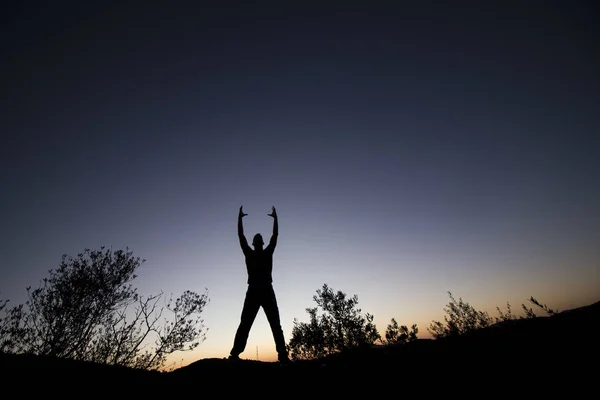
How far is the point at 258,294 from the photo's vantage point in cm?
550

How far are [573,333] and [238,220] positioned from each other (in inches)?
245

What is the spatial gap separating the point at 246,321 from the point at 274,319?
59 cm

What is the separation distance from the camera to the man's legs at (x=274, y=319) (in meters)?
5.25

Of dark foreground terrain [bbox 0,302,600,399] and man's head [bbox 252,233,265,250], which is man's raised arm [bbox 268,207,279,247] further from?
dark foreground terrain [bbox 0,302,600,399]

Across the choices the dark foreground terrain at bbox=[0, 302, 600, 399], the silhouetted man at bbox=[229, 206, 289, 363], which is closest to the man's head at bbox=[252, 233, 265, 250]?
the silhouetted man at bbox=[229, 206, 289, 363]

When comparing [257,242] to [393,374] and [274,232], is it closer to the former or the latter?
[274,232]

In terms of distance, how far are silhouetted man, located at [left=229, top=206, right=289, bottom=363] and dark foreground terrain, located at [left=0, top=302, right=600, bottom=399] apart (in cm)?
65

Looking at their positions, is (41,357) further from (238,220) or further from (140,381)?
(238,220)

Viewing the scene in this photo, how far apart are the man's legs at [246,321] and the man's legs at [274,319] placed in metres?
0.20

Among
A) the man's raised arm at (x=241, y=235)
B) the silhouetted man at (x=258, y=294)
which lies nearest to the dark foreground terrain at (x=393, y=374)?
the silhouetted man at (x=258, y=294)

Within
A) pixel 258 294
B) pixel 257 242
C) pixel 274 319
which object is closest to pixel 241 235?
pixel 257 242

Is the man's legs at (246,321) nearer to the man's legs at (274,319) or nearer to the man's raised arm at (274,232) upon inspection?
the man's legs at (274,319)

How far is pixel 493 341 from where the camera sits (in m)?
4.25

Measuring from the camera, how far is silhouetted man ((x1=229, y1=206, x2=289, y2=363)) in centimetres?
520
